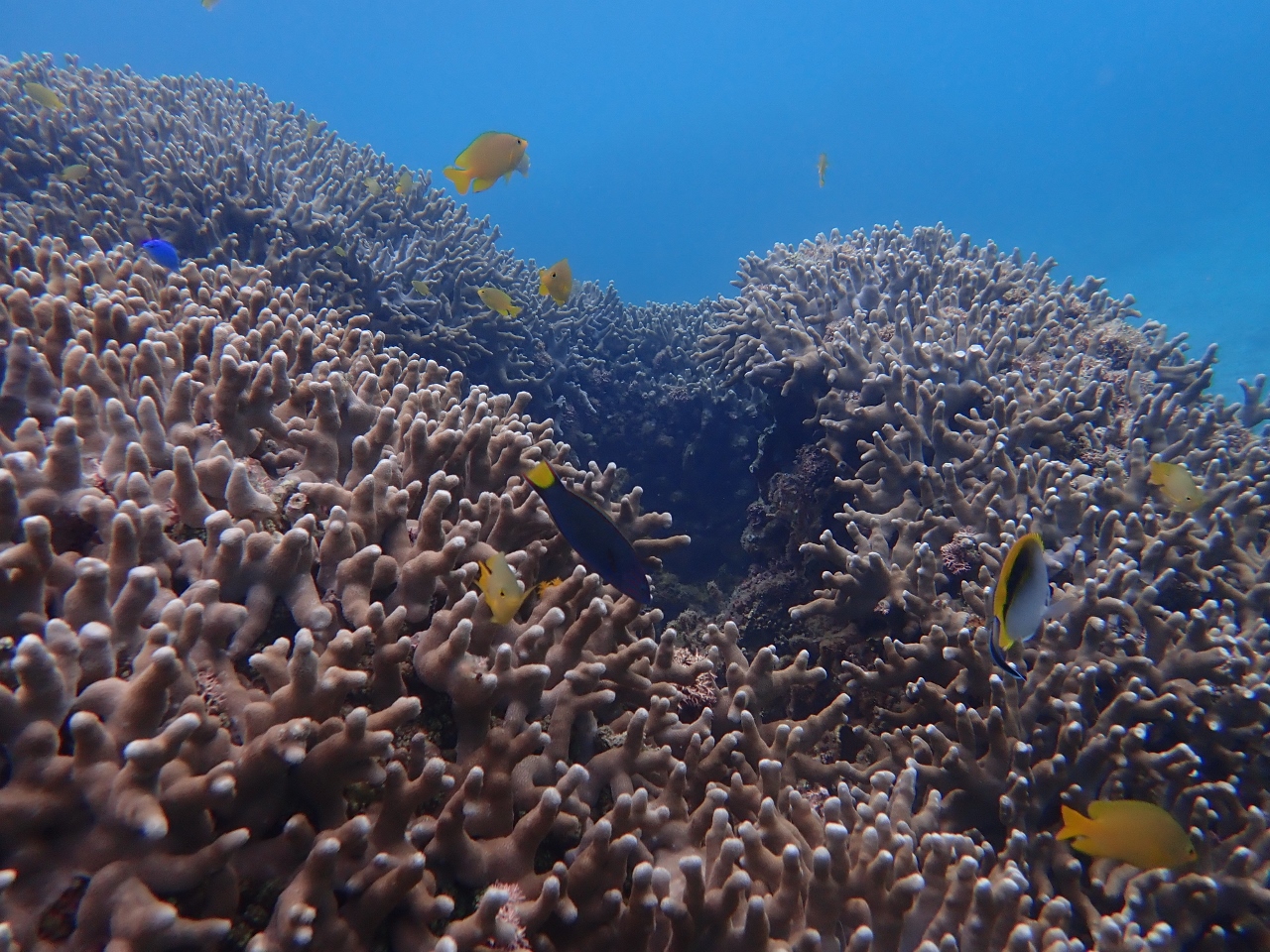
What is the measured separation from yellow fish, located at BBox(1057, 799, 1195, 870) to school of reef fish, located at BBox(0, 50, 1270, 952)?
0.02 meters

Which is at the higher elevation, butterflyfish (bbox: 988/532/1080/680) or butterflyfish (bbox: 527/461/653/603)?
butterflyfish (bbox: 988/532/1080/680)

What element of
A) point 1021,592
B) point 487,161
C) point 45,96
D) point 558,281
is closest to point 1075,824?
point 1021,592

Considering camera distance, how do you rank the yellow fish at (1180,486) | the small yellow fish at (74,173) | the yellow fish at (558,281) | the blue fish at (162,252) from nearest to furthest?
the yellow fish at (1180,486) < the blue fish at (162,252) < the yellow fish at (558,281) < the small yellow fish at (74,173)

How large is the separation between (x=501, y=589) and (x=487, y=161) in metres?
4.50

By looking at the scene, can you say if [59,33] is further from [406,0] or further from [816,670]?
[816,670]

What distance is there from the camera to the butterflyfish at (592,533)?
189 cm

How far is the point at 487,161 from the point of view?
5.21 metres

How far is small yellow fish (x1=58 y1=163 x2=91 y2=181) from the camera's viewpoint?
20.2ft

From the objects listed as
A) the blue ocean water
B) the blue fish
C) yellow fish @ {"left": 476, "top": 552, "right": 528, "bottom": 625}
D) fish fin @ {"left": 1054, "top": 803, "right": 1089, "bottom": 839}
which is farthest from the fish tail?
the blue ocean water

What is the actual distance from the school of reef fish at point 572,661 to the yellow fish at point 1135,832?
0.02 metres

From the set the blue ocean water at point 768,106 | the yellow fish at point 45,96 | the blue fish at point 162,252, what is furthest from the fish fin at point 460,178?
the blue ocean water at point 768,106

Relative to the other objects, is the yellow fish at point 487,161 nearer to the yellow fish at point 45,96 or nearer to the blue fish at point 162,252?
the blue fish at point 162,252

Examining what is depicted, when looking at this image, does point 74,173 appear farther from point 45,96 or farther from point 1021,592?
point 1021,592

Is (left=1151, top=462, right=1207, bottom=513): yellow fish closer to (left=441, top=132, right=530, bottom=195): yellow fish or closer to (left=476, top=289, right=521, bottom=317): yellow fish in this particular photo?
(left=441, top=132, right=530, bottom=195): yellow fish
